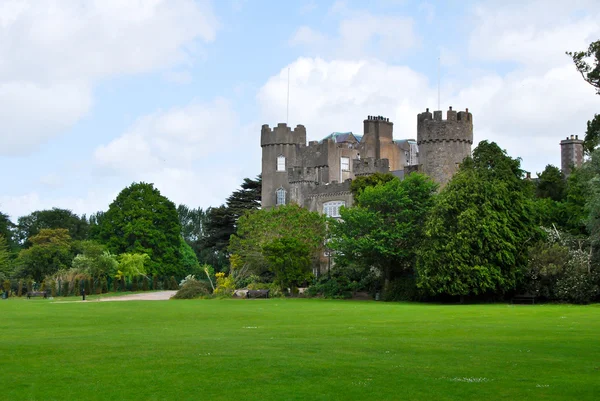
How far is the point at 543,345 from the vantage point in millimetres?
19500

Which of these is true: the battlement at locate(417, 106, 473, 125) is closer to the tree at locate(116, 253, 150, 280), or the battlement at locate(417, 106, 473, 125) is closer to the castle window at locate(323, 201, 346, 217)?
the castle window at locate(323, 201, 346, 217)

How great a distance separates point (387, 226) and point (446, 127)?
47.6 ft

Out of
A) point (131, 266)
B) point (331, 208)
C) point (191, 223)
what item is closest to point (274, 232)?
point (331, 208)

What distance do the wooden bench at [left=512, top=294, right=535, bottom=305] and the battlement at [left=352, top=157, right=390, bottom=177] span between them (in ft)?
79.9

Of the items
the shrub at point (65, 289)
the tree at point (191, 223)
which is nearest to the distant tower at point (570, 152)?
the shrub at point (65, 289)

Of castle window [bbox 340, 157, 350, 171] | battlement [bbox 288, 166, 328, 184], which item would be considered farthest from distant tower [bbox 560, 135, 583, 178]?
battlement [bbox 288, 166, 328, 184]

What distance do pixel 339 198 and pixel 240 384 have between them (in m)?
57.9

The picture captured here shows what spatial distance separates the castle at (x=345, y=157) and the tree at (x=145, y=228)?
43.6ft

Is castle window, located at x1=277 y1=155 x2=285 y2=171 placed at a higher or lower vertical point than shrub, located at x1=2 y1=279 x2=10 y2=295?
higher

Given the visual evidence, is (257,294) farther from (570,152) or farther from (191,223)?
(191,223)

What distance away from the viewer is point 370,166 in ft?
233

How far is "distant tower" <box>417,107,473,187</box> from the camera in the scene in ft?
212

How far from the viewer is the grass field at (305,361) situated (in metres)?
13.4

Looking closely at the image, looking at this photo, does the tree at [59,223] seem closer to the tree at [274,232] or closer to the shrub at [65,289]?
the shrub at [65,289]
